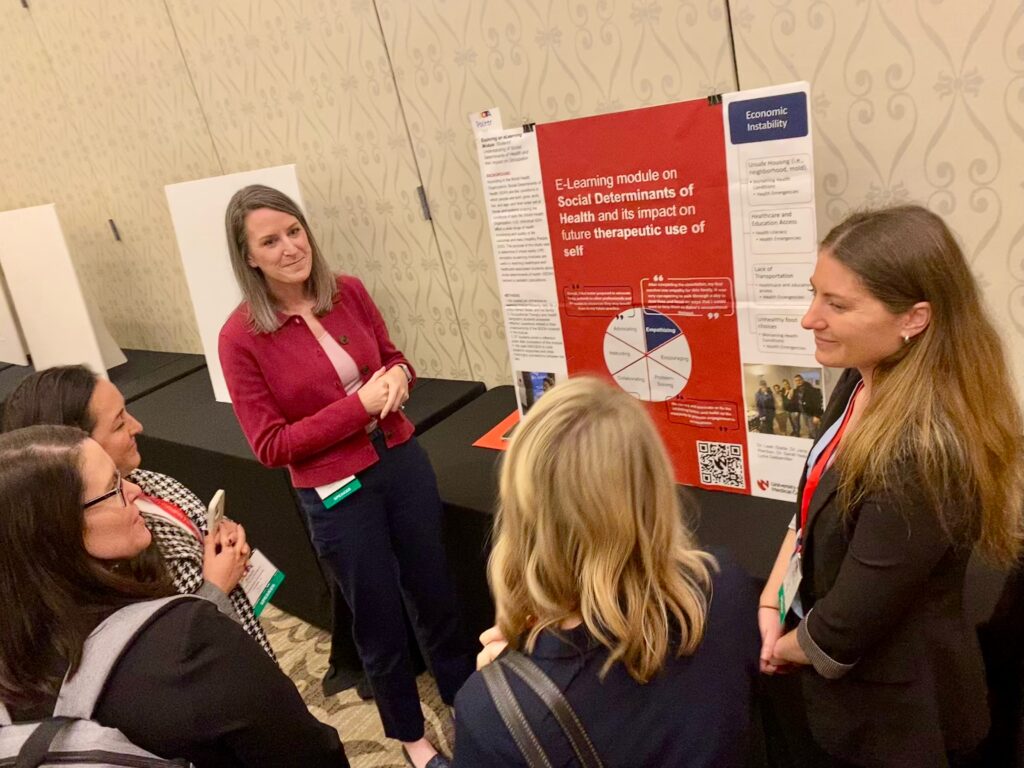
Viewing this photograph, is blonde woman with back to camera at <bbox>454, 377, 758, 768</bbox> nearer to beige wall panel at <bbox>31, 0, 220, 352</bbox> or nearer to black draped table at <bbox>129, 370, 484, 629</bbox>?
black draped table at <bbox>129, 370, 484, 629</bbox>

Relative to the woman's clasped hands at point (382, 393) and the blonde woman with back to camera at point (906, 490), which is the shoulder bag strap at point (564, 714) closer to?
the blonde woman with back to camera at point (906, 490)

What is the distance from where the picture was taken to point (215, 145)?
10.8 ft

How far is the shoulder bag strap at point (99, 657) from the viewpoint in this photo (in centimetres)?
101

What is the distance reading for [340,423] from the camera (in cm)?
179

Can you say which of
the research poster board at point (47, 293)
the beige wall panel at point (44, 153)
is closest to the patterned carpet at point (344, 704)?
the research poster board at point (47, 293)

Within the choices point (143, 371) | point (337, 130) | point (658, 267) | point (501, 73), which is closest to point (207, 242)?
point (337, 130)

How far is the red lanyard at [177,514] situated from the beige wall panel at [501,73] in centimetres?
140

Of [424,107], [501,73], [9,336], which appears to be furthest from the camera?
[9,336]

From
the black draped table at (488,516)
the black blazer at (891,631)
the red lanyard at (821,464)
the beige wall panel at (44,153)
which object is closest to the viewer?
the black blazer at (891,631)

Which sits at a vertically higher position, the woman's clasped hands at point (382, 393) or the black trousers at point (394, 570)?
the woman's clasped hands at point (382, 393)

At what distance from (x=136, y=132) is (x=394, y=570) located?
2.84 metres

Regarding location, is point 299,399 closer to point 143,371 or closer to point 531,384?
point 531,384

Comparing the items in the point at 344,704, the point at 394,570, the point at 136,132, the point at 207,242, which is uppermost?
the point at 136,132

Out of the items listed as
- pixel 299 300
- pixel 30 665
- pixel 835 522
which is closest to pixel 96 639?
pixel 30 665
